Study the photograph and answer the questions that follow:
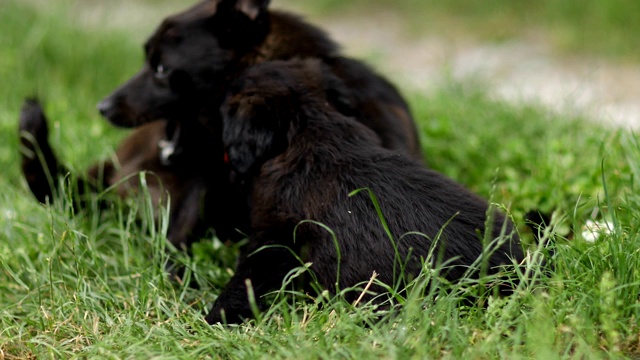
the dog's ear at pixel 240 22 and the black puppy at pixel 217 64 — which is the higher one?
the dog's ear at pixel 240 22

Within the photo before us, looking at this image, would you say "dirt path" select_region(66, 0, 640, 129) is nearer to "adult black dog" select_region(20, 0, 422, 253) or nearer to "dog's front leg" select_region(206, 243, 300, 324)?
"adult black dog" select_region(20, 0, 422, 253)

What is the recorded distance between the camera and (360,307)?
1.91m

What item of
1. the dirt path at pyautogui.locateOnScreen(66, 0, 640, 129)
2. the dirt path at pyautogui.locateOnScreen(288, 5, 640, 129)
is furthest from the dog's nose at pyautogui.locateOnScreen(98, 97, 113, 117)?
the dirt path at pyautogui.locateOnScreen(66, 0, 640, 129)

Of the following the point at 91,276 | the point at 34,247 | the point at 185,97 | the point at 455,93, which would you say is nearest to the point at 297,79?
the point at 185,97

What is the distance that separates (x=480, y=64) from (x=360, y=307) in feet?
14.3

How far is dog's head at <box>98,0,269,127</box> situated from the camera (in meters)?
2.89

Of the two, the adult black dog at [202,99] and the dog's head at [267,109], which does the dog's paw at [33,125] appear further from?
the dog's head at [267,109]

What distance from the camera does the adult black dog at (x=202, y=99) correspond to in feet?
9.44

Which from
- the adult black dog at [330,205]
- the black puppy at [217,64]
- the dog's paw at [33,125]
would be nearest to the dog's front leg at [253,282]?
the adult black dog at [330,205]

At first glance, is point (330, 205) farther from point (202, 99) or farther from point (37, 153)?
point (37, 153)

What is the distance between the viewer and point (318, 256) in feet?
7.00

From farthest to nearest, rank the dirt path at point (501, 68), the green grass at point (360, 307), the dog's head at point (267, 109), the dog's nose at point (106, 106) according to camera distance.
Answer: the dirt path at point (501, 68) → the dog's nose at point (106, 106) → the dog's head at point (267, 109) → the green grass at point (360, 307)

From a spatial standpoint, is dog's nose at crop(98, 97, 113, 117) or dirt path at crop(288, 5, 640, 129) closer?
dog's nose at crop(98, 97, 113, 117)

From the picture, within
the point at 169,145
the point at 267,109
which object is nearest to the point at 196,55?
the point at 169,145
